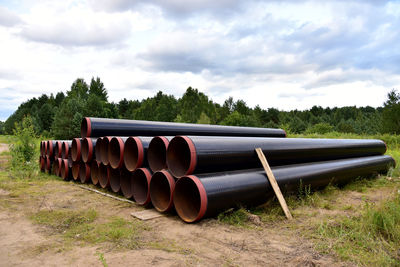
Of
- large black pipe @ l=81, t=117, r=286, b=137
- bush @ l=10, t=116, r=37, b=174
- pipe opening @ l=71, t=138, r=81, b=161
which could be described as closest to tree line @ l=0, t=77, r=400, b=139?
bush @ l=10, t=116, r=37, b=174

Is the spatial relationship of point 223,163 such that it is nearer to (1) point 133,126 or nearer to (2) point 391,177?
(1) point 133,126

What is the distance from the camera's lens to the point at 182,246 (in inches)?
139

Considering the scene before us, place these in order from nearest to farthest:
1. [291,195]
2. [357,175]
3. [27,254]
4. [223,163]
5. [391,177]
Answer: [27,254]
[223,163]
[291,195]
[357,175]
[391,177]

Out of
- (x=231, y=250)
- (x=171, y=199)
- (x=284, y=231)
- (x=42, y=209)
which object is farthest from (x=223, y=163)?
(x=42, y=209)

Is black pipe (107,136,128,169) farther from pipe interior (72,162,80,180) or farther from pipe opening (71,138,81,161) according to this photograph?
pipe interior (72,162,80,180)

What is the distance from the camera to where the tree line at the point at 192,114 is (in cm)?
3444

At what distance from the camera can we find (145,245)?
3521 mm

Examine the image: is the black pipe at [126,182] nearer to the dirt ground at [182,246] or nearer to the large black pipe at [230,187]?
the dirt ground at [182,246]

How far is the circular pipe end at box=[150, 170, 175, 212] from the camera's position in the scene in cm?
505

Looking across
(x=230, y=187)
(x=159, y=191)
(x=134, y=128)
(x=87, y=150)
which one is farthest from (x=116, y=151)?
(x=230, y=187)

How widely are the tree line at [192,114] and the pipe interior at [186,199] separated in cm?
2646

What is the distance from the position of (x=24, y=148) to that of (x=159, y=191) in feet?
24.7

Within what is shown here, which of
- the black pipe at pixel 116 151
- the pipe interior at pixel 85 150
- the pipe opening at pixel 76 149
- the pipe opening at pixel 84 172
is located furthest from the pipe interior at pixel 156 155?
the pipe opening at pixel 76 149

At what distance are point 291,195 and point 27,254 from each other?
4587 millimetres
